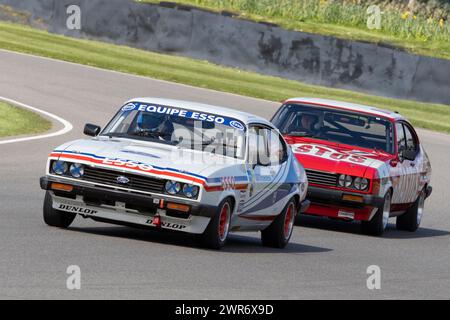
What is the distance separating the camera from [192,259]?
10.8 m

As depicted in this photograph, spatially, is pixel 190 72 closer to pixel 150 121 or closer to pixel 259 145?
pixel 259 145

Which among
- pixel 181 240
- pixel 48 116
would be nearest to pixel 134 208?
pixel 181 240

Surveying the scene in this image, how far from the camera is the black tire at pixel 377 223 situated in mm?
15273

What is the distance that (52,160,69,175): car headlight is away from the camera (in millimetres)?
11391

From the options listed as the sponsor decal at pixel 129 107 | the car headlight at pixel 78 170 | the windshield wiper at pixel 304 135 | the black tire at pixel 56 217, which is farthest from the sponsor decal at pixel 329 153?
the car headlight at pixel 78 170

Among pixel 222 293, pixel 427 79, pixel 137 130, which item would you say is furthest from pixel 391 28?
pixel 222 293

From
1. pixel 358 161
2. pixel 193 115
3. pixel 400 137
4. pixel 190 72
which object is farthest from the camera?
pixel 190 72

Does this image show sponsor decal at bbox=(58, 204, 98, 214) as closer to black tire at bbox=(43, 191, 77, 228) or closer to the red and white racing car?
black tire at bbox=(43, 191, 77, 228)

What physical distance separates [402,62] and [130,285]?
24.9 m

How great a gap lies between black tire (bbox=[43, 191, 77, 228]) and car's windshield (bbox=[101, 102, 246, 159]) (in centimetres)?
100

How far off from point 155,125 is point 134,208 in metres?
1.46

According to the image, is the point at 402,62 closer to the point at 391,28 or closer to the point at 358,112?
the point at 391,28

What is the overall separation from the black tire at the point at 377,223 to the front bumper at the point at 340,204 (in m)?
0.13

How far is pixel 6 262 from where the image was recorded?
941cm
